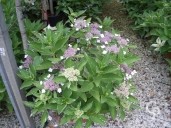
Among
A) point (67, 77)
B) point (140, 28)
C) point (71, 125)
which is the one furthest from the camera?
point (140, 28)

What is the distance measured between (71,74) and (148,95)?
115 cm

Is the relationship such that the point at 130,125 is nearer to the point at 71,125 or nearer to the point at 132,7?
the point at 71,125

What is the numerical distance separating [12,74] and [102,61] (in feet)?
1.80

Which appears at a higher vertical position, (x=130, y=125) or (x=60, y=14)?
(x=60, y=14)

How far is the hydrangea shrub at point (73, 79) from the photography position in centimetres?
153

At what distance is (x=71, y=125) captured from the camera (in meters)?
2.04

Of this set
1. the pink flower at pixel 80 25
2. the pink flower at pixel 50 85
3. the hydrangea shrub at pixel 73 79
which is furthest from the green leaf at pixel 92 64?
the pink flower at pixel 80 25

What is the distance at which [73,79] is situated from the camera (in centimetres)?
144

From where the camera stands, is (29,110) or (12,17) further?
(12,17)

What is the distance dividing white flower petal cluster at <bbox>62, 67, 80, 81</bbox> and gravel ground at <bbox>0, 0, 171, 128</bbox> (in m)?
0.74

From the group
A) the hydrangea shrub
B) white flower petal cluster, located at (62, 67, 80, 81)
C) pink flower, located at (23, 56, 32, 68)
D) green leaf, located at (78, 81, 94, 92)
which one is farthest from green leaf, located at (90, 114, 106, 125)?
pink flower, located at (23, 56, 32, 68)

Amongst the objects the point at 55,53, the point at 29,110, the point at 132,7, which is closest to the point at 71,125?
the point at 29,110

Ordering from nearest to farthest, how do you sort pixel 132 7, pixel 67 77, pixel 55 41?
pixel 67 77
pixel 55 41
pixel 132 7

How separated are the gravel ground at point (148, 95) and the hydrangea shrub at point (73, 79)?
426 millimetres
